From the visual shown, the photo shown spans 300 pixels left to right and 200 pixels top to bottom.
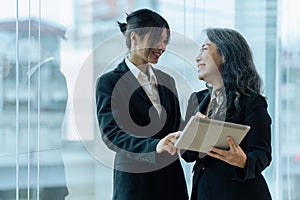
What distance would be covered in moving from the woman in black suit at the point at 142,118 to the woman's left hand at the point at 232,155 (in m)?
0.14

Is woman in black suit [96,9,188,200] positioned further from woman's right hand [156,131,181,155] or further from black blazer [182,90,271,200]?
black blazer [182,90,271,200]

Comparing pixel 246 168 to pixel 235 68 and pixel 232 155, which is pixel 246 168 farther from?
pixel 235 68

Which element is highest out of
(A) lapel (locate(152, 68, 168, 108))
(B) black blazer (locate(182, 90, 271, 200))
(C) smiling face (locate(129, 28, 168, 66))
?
(C) smiling face (locate(129, 28, 168, 66))

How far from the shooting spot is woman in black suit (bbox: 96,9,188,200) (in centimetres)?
146

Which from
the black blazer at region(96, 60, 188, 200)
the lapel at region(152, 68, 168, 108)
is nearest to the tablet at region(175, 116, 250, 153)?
the black blazer at region(96, 60, 188, 200)

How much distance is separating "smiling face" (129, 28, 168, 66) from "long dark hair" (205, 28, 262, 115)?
177mm

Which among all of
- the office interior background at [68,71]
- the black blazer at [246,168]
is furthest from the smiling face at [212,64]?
the office interior background at [68,71]

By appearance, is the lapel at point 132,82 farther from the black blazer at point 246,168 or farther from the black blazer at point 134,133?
the black blazer at point 246,168

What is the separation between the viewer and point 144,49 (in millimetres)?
1556

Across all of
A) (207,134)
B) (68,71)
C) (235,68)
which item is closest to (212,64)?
(235,68)

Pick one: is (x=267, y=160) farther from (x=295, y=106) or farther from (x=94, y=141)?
(x=295, y=106)

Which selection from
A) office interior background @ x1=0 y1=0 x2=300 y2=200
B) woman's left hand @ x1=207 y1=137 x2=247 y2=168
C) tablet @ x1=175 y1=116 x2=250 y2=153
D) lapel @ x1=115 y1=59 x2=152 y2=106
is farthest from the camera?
office interior background @ x1=0 y1=0 x2=300 y2=200

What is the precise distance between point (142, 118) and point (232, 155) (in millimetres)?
318

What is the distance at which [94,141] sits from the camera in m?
2.16
